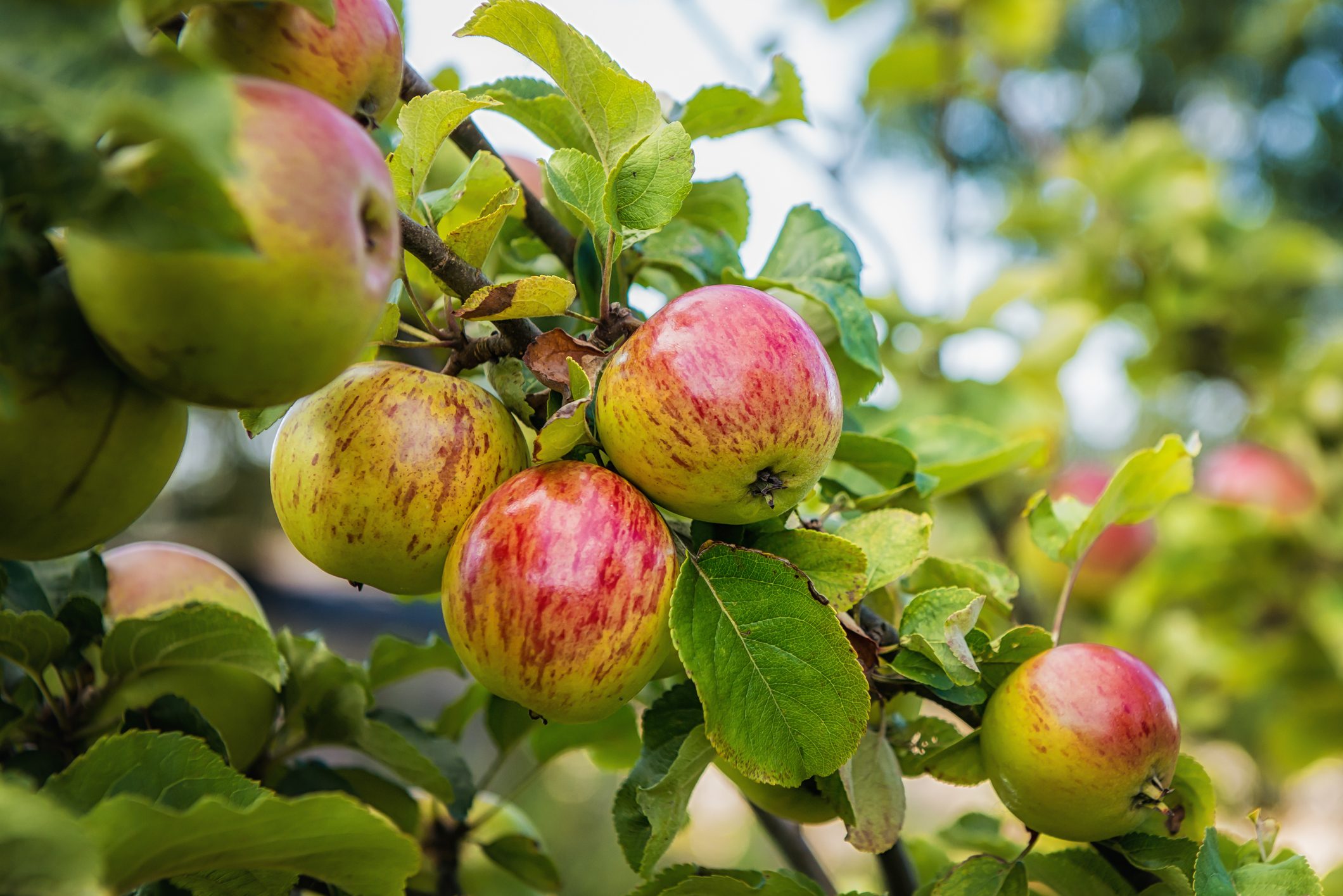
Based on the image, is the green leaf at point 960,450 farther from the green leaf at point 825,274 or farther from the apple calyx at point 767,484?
the apple calyx at point 767,484

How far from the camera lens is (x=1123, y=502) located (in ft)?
2.31

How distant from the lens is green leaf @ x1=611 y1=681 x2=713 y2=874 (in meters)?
0.55

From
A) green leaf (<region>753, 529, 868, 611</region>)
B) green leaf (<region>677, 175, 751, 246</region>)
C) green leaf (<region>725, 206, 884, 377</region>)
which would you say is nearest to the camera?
green leaf (<region>753, 529, 868, 611</region>)

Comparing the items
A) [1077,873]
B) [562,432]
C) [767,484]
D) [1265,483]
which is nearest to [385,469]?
[562,432]

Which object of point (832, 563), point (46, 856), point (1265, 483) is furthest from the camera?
point (1265, 483)

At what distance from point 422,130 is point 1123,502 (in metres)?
0.53

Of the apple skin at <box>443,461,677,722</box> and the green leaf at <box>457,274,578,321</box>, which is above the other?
the green leaf at <box>457,274,578,321</box>

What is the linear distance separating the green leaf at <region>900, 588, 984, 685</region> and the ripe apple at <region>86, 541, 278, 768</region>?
0.44m

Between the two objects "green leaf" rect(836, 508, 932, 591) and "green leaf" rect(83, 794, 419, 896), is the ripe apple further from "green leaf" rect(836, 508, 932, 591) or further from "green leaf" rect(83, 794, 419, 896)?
"green leaf" rect(836, 508, 932, 591)

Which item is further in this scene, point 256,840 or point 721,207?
point 721,207

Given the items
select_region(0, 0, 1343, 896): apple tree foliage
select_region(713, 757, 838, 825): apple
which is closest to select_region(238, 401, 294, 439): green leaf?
select_region(0, 0, 1343, 896): apple tree foliage

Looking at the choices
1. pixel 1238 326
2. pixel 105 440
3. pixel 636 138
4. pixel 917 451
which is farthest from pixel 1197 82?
pixel 105 440

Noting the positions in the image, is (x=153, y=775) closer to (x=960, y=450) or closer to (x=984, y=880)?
(x=984, y=880)

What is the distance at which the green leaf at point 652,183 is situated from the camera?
534 millimetres
